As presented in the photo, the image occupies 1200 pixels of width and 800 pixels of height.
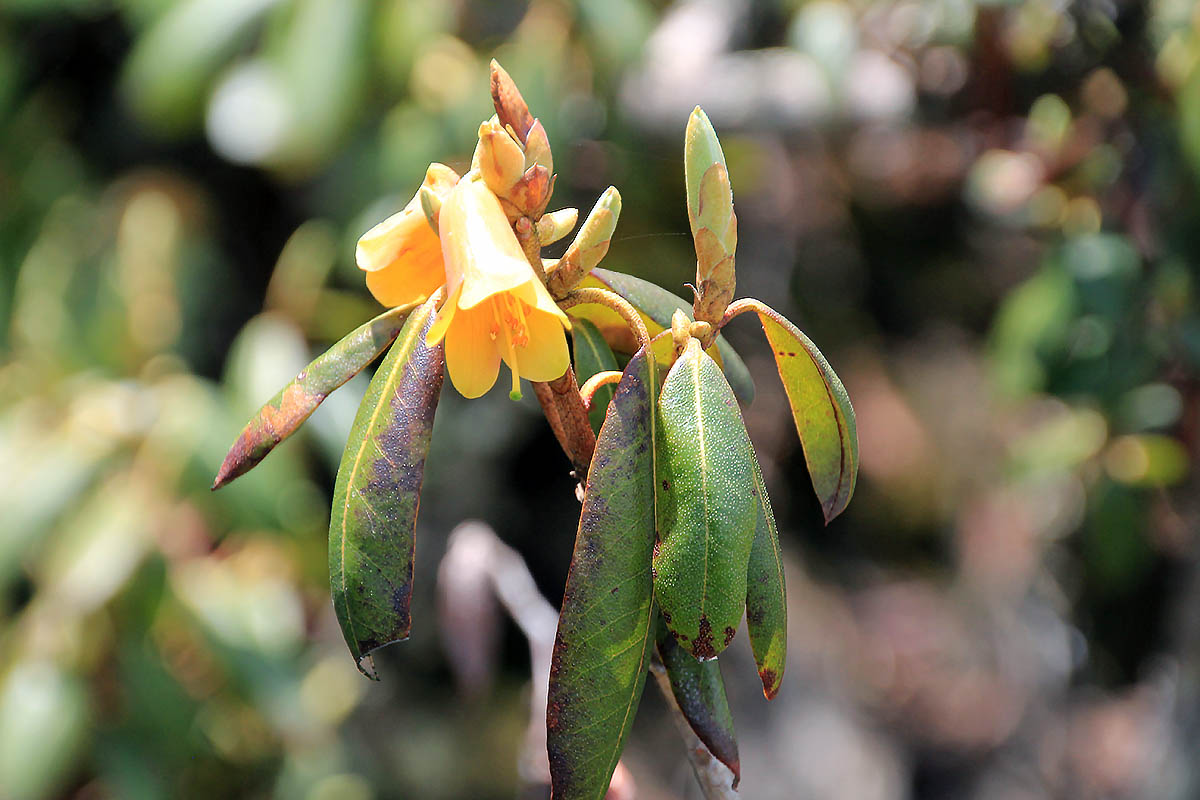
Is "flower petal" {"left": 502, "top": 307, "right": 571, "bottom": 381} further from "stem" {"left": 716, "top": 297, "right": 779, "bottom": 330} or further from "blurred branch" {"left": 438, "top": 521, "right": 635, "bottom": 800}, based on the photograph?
"blurred branch" {"left": 438, "top": 521, "right": 635, "bottom": 800}

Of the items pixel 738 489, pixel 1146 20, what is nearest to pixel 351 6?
pixel 1146 20

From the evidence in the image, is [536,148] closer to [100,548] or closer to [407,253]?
[407,253]

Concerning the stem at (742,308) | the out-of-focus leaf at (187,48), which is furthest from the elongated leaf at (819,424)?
the out-of-focus leaf at (187,48)

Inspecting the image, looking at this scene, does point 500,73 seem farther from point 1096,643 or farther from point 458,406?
point 1096,643

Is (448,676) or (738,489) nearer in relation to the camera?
(738,489)

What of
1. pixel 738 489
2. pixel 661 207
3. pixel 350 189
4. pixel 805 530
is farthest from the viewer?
pixel 805 530

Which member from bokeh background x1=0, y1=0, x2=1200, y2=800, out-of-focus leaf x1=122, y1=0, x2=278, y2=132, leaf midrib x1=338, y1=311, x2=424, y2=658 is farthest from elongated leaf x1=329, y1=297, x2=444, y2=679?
out-of-focus leaf x1=122, y1=0, x2=278, y2=132

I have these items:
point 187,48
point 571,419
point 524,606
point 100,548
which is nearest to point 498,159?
point 571,419
